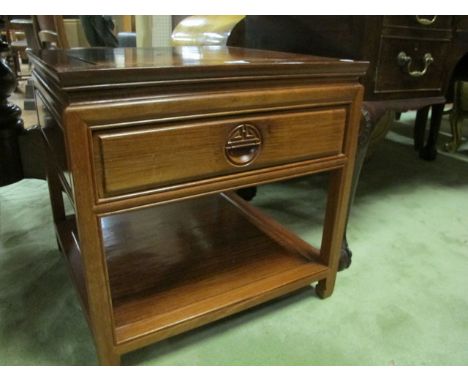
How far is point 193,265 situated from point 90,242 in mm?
288

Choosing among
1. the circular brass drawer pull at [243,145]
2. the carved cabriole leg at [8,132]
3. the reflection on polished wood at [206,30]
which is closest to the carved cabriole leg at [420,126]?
the reflection on polished wood at [206,30]

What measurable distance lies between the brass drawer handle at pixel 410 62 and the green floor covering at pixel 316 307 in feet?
1.39

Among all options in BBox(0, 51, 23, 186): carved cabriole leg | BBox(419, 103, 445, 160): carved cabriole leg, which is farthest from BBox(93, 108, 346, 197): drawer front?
BBox(419, 103, 445, 160): carved cabriole leg

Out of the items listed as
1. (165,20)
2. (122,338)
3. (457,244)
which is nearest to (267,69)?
(122,338)

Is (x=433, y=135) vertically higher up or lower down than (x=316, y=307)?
higher up

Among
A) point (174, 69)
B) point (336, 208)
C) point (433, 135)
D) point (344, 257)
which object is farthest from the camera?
point (433, 135)

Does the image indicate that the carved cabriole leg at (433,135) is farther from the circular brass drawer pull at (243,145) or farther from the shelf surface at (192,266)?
the circular brass drawer pull at (243,145)

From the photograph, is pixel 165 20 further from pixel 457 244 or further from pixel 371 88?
pixel 457 244

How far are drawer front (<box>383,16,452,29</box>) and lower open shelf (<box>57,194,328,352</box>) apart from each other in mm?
478

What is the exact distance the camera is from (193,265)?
2.47 feet

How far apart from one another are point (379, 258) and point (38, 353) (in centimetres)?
74

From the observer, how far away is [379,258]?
0.93 meters

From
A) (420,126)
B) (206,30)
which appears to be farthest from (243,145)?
(420,126)

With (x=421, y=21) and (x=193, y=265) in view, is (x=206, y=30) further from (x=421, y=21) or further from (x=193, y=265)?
(x=193, y=265)
